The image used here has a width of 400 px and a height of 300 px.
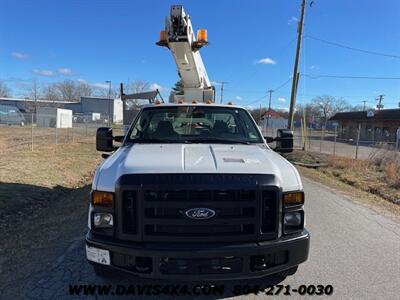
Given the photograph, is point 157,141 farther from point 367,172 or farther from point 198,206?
point 367,172

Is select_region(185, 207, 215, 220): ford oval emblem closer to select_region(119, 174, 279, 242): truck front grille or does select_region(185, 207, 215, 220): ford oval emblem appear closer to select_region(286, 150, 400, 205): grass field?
select_region(119, 174, 279, 242): truck front grille

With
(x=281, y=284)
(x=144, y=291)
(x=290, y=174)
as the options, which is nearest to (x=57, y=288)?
(x=144, y=291)

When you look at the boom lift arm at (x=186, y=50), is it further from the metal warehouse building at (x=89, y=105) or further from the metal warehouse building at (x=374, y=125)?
the metal warehouse building at (x=89, y=105)

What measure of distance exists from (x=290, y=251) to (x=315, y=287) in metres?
1.00

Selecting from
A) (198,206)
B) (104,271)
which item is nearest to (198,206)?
(198,206)

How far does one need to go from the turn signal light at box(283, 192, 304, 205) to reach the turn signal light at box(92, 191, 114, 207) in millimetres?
1452

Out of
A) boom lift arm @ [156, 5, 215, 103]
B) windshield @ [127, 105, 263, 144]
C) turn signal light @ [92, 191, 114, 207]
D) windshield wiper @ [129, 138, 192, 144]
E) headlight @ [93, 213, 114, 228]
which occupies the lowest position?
headlight @ [93, 213, 114, 228]

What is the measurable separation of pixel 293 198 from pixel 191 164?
0.92 meters

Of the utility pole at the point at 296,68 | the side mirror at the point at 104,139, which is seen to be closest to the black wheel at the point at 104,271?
the side mirror at the point at 104,139

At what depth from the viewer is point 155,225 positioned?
3227mm

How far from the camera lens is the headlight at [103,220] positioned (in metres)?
3.31

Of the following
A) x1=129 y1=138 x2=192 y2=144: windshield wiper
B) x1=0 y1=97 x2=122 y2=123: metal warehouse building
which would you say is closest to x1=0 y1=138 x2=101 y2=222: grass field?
x1=129 y1=138 x2=192 y2=144: windshield wiper

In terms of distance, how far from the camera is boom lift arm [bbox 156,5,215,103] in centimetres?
929

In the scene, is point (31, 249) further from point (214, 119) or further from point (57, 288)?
point (214, 119)
